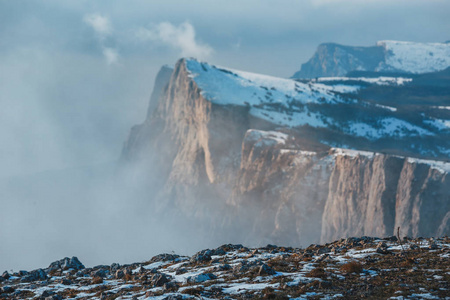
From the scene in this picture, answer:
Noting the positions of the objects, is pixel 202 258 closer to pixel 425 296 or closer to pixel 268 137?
pixel 425 296

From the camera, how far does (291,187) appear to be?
132 meters

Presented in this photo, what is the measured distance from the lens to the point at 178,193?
198m

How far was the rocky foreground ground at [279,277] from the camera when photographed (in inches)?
897

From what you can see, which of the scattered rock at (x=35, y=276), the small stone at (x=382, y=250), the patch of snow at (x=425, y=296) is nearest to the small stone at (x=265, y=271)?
the small stone at (x=382, y=250)

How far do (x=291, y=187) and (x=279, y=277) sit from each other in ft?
352

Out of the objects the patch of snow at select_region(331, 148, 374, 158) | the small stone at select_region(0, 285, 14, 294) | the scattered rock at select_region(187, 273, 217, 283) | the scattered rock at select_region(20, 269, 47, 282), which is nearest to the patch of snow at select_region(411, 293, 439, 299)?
the scattered rock at select_region(187, 273, 217, 283)

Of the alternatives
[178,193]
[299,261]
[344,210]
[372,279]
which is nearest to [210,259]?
[299,261]

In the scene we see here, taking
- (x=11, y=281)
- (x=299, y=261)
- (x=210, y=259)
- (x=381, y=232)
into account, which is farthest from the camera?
(x=381, y=232)

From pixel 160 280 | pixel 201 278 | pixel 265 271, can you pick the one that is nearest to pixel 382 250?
pixel 265 271

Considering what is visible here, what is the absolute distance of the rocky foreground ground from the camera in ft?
74.7

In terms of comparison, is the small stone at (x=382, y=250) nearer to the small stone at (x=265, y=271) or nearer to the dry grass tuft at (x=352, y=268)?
the dry grass tuft at (x=352, y=268)

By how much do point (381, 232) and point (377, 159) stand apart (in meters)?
16.8

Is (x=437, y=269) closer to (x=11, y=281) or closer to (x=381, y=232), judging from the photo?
(x=11, y=281)

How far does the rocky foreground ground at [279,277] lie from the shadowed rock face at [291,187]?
229 ft
